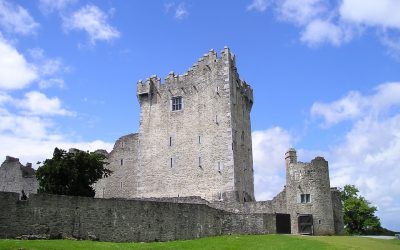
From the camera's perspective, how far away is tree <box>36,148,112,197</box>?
4206cm

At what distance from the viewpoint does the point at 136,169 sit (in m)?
58.7

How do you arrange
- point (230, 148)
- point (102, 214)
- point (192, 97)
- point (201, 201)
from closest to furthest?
point (102, 214), point (201, 201), point (230, 148), point (192, 97)

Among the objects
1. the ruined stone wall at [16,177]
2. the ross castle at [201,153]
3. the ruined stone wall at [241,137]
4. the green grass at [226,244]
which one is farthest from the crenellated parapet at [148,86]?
the green grass at [226,244]

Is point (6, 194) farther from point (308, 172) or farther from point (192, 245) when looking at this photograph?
point (308, 172)

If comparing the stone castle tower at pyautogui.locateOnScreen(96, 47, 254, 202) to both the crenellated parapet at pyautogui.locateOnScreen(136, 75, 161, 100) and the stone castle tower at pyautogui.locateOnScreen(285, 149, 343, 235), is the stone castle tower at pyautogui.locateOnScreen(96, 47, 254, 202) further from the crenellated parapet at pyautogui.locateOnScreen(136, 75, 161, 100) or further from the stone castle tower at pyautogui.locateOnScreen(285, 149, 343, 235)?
the stone castle tower at pyautogui.locateOnScreen(285, 149, 343, 235)

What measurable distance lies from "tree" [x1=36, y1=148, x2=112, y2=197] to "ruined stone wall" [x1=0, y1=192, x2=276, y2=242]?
27.1 feet

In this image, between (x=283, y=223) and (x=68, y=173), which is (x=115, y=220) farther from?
(x=283, y=223)

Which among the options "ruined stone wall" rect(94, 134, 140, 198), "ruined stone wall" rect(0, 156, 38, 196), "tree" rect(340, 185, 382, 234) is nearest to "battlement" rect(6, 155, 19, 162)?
"ruined stone wall" rect(0, 156, 38, 196)

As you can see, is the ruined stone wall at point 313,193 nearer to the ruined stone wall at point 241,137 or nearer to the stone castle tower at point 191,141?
the stone castle tower at point 191,141

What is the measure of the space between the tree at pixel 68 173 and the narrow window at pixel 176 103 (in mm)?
15490

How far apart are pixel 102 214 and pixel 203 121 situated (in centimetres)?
2310

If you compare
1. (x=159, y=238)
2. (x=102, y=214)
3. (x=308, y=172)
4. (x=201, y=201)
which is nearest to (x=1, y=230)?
(x=102, y=214)

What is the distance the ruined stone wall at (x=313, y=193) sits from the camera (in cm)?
4416

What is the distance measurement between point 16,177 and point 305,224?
3618 cm
